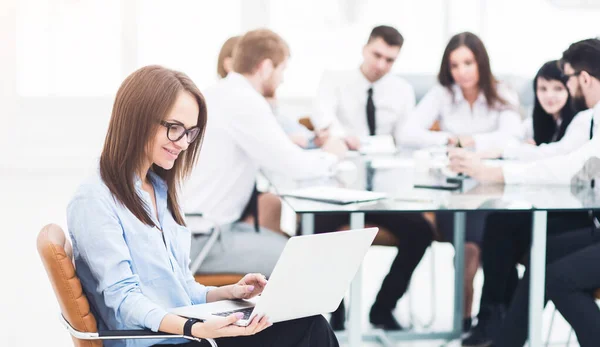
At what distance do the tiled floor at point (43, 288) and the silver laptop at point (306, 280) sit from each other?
77 cm

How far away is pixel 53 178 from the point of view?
24.3 feet

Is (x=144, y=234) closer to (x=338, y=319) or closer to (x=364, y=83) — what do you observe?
(x=338, y=319)

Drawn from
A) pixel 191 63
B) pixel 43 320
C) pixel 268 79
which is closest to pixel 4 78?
pixel 191 63

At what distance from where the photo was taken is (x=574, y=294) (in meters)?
2.37

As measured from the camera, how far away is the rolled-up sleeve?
1543mm

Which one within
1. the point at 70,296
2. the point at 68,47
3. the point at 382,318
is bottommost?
the point at 382,318

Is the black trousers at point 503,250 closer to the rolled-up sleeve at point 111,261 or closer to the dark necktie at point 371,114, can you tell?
the dark necktie at point 371,114

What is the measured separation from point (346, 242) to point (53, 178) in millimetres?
6319

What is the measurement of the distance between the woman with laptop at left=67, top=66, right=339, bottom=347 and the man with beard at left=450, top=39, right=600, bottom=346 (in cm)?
112

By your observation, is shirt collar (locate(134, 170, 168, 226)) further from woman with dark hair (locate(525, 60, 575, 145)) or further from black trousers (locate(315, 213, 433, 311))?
woman with dark hair (locate(525, 60, 575, 145))

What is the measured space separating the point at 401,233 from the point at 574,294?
41.8 inches

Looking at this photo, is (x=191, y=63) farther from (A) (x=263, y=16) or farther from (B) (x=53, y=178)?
(B) (x=53, y=178)

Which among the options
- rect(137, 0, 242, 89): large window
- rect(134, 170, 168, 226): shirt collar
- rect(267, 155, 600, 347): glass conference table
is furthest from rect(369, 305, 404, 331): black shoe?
rect(137, 0, 242, 89): large window

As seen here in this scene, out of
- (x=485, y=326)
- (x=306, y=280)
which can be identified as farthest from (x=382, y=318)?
(x=306, y=280)
